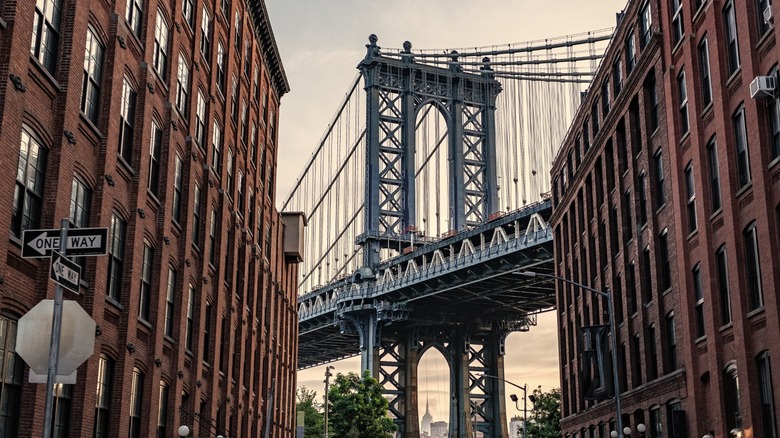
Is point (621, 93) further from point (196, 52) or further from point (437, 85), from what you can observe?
point (437, 85)

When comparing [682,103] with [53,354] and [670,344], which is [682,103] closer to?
[670,344]

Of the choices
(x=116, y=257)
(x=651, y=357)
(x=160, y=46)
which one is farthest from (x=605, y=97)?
(x=116, y=257)

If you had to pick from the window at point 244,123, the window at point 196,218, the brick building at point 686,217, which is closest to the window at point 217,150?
the window at point 196,218

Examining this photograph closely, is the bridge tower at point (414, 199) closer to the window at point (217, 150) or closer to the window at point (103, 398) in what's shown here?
the window at point (217, 150)

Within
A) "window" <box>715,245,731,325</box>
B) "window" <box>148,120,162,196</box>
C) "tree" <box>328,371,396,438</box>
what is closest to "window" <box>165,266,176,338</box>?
"window" <box>148,120,162,196</box>

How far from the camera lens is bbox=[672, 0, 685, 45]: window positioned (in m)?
35.6

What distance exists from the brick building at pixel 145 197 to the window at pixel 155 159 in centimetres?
8

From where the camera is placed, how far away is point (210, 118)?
37.8m

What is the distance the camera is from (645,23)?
134 feet

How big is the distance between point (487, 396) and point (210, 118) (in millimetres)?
85004

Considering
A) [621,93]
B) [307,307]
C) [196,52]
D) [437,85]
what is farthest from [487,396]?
[196,52]

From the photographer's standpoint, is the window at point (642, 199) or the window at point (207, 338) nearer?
the window at point (207, 338)

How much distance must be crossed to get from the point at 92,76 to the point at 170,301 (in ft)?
33.2

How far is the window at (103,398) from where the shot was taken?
25047mm
